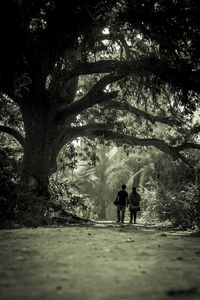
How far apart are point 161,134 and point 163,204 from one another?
4488mm

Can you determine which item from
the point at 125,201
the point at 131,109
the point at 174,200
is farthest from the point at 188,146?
the point at 125,201

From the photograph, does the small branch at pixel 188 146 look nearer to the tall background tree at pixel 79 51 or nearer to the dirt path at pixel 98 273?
the tall background tree at pixel 79 51

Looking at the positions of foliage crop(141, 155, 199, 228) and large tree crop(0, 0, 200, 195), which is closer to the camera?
large tree crop(0, 0, 200, 195)

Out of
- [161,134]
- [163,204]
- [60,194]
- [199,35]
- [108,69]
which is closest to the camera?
[199,35]

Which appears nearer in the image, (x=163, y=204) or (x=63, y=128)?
(x=63, y=128)

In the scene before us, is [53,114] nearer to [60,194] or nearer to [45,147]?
[45,147]

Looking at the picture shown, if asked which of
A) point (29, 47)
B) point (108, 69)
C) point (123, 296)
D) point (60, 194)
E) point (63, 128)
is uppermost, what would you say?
point (108, 69)

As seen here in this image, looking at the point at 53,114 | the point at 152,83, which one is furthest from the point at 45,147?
the point at 152,83

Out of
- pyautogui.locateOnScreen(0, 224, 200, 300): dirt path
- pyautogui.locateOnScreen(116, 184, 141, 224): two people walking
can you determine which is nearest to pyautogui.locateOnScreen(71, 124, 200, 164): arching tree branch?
pyautogui.locateOnScreen(116, 184, 141, 224): two people walking

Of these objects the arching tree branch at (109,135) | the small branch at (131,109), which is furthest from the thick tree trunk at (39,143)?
the small branch at (131,109)

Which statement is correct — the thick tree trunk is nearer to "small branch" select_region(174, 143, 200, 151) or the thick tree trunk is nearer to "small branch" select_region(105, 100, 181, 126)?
"small branch" select_region(105, 100, 181, 126)

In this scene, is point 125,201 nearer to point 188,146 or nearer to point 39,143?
point 188,146

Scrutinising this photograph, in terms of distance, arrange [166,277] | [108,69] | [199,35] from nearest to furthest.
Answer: [166,277], [199,35], [108,69]

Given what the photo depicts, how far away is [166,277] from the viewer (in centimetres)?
217
